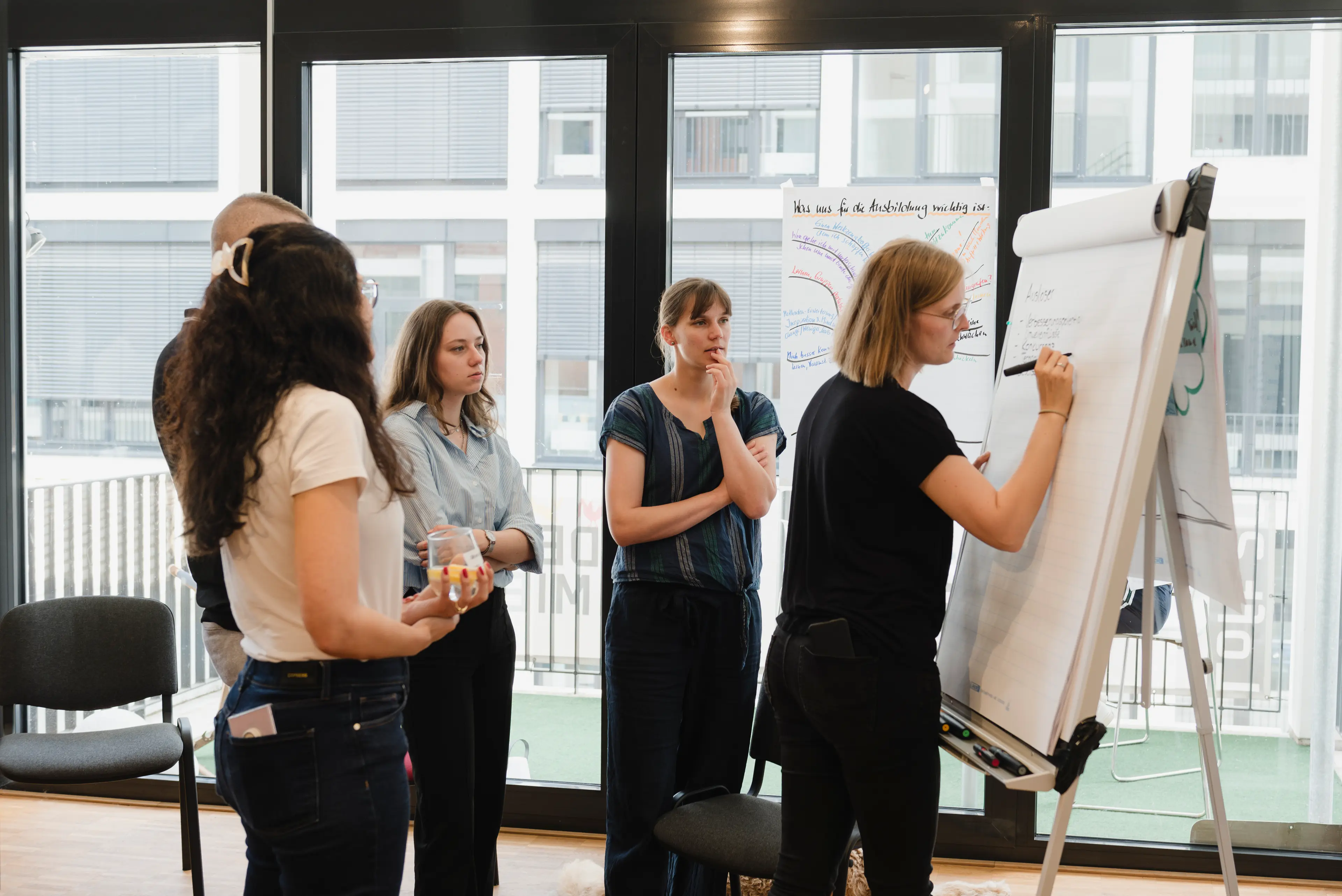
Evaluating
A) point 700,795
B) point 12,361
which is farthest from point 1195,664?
point 12,361

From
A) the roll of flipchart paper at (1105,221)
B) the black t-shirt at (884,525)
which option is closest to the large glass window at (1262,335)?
the roll of flipchart paper at (1105,221)

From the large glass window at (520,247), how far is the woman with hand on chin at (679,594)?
0.83 metres

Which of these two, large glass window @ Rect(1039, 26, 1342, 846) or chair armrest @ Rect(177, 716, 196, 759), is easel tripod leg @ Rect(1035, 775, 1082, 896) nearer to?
large glass window @ Rect(1039, 26, 1342, 846)

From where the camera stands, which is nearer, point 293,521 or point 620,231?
point 293,521

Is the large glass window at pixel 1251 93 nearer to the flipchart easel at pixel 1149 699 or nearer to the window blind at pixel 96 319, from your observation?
the flipchart easel at pixel 1149 699

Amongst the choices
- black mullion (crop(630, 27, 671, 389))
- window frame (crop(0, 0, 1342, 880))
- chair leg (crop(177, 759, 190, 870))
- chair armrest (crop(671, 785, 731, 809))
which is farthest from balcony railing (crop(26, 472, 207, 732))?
chair armrest (crop(671, 785, 731, 809))

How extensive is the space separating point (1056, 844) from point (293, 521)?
139cm

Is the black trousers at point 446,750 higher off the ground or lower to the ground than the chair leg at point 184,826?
higher

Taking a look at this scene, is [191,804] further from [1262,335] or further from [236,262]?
[1262,335]

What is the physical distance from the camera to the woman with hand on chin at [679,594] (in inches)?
85.7

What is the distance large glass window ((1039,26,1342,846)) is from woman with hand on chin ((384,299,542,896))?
1648 mm

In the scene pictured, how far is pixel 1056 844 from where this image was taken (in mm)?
1774

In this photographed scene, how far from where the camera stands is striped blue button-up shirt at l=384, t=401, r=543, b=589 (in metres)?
2.08

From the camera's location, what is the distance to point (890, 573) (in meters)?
1.54
